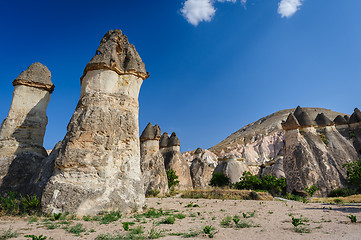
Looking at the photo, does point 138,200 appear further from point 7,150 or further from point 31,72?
point 31,72

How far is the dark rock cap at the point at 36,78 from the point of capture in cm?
933

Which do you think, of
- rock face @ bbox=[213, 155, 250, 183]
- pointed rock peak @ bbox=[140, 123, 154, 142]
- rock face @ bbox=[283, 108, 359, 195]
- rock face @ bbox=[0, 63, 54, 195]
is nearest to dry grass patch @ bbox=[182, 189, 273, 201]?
rock face @ bbox=[283, 108, 359, 195]

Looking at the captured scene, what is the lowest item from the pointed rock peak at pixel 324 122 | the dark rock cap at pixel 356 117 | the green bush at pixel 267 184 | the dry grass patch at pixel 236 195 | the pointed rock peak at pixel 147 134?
the dry grass patch at pixel 236 195

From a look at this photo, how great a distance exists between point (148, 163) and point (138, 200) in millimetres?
9470

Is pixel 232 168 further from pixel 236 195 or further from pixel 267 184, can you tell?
pixel 236 195

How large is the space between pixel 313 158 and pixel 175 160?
10.8 m

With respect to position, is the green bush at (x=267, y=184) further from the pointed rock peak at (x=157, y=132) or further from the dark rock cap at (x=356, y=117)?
the dark rock cap at (x=356, y=117)

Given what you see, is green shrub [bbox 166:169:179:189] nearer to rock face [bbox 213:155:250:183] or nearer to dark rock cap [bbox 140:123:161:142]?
dark rock cap [bbox 140:123:161:142]

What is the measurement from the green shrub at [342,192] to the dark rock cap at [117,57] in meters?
13.4

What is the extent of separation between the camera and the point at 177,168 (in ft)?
66.9

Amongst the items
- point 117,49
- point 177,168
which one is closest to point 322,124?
point 177,168

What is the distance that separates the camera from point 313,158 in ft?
50.8

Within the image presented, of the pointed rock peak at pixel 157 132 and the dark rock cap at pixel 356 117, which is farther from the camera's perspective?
the dark rock cap at pixel 356 117

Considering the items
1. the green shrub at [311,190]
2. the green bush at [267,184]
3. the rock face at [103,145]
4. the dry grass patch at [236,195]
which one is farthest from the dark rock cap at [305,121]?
the rock face at [103,145]
